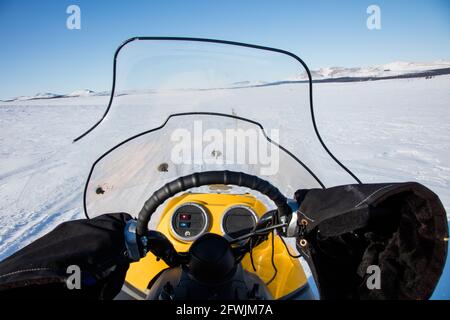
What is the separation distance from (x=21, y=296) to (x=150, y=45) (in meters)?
1.35

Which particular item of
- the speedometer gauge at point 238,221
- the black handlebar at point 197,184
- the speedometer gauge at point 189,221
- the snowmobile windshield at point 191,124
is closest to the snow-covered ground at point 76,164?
the snowmobile windshield at point 191,124

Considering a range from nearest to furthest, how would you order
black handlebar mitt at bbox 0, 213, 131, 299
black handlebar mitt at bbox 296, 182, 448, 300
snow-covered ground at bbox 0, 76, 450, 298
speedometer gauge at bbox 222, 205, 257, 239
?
black handlebar mitt at bbox 0, 213, 131, 299, black handlebar mitt at bbox 296, 182, 448, 300, speedometer gauge at bbox 222, 205, 257, 239, snow-covered ground at bbox 0, 76, 450, 298

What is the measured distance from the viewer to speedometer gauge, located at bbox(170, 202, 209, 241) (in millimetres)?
1826

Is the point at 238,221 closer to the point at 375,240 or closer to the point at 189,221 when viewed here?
the point at 189,221

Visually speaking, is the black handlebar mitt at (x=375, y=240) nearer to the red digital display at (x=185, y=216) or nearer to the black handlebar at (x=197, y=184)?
the black handlebar at (x=197, y=184)

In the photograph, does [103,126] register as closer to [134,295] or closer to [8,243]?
[134,295]

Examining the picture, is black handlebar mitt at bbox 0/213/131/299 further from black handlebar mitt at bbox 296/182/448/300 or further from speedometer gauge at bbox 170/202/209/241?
black handlebar mitt at bbox 296/182/448/300

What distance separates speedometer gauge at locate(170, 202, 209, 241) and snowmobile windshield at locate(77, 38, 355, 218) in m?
0.23

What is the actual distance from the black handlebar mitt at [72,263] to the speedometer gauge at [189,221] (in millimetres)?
520

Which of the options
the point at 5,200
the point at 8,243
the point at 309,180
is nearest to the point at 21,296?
the point at 309,180

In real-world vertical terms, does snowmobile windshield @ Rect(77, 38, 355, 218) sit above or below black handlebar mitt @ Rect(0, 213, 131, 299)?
above

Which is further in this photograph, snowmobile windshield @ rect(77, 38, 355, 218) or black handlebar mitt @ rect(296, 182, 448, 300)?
snowmobile windshield @ rect(77, 38, 355, 218)

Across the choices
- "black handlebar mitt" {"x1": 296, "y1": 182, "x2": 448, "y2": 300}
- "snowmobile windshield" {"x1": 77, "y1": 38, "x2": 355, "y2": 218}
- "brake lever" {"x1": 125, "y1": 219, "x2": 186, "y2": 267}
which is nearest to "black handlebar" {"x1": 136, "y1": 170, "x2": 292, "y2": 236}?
"brake lever" {"x1": 125, "y1": 219, "x2": 186, "y2": 267}

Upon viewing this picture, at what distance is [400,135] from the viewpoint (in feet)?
33.2
